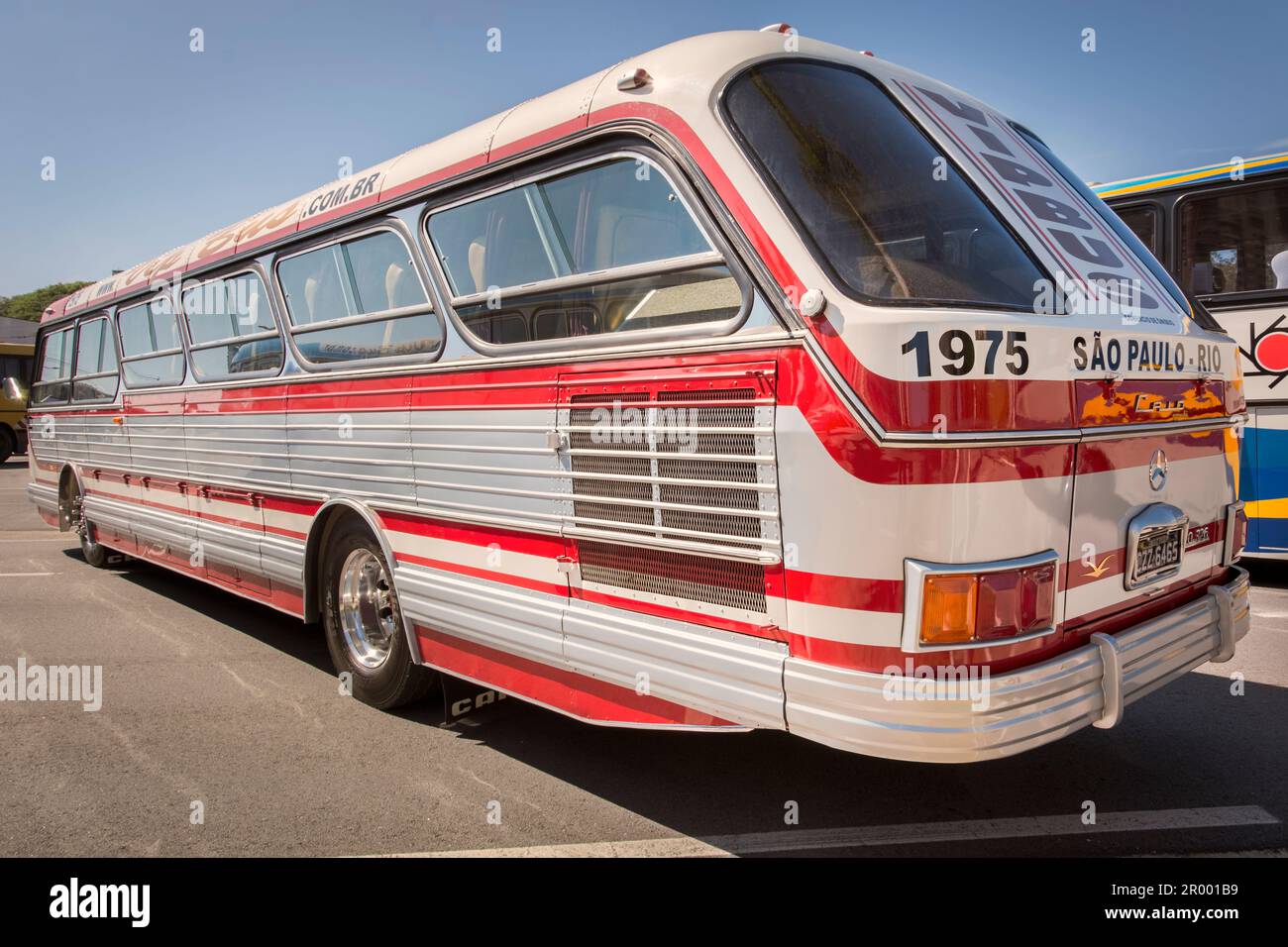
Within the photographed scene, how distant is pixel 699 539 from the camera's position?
3.07m

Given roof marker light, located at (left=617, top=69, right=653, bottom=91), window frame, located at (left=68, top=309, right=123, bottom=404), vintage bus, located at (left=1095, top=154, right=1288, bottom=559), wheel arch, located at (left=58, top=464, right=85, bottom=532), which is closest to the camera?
roof marker light, located at (left=617, top=69, right=653, bottom=91)

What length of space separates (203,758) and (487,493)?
1.84 meters

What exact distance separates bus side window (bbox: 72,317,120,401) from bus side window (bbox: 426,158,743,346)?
17.8 feet

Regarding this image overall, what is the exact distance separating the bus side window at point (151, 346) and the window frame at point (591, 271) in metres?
3.55

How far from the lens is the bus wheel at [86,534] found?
29.7 feet

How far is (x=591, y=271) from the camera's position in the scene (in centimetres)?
346

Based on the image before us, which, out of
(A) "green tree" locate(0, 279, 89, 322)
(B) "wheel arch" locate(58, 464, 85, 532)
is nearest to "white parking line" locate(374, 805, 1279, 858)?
(B) "wheel arch" locate(58, 464, 85, 532)

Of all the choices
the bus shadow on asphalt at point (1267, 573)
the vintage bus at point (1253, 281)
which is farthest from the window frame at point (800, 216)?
the bus shadow on asphalt at point (1267, 573)

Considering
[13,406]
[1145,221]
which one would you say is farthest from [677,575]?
[13,406]

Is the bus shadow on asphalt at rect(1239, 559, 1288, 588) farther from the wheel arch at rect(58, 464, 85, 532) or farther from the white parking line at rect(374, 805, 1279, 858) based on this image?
the wheel arch at rect(58, 464, 85, 532)

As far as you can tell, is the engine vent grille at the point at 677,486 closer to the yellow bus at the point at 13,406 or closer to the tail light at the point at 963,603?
the tail light at the point at 963,603

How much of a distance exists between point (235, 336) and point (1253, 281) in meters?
7.30

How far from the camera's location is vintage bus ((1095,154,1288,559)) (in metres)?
7.03
